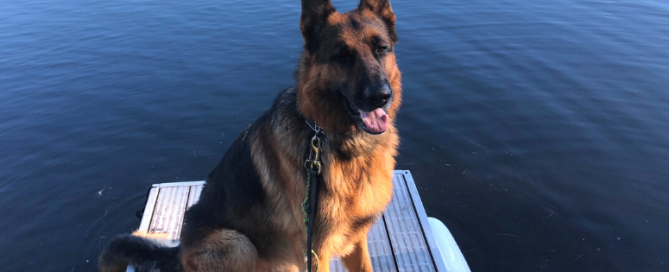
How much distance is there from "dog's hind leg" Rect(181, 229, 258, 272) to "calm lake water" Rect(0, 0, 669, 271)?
307 cm

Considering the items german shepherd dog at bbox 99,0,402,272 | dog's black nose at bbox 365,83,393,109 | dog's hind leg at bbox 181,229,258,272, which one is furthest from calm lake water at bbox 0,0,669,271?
dog's black nose at bbox 365,83,393,109

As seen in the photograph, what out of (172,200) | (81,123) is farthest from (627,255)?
(81,123)

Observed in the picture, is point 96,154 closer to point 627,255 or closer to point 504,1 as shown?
point 627,255

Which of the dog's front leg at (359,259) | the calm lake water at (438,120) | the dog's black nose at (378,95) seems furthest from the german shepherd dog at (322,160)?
the calm lake water at (438,120)

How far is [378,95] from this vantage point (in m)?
2.68

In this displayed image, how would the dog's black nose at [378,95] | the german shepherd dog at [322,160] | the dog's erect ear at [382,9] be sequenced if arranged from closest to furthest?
1. the dog's black nose at [378,95]
2. the german shepherd dog at [322,160]
3. the dog's erect ear at [382,9]

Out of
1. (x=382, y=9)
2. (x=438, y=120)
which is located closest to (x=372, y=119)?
(x=382, y=9)

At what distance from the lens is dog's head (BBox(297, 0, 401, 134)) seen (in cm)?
280

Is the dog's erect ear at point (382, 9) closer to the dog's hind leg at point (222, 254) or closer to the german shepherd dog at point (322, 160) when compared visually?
the german shepherd dog at point (322, 160)

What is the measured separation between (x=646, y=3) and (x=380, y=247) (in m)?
14.3

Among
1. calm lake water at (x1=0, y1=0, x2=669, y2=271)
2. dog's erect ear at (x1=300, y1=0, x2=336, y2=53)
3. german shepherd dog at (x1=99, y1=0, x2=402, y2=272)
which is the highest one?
dog's erect ear at (x1=300, y1=0, x2=336, y2=53)

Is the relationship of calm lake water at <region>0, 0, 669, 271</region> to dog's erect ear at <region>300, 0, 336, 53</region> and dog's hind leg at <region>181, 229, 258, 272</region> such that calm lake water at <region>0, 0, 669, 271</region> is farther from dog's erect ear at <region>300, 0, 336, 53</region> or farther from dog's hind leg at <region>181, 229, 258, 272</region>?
dog's erect ear at <region>300, 0, 336, 53</region>

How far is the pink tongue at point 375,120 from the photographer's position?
2809mm

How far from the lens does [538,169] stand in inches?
259
